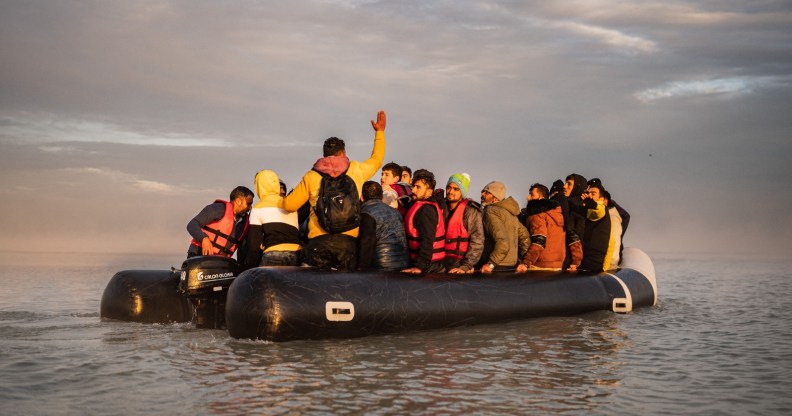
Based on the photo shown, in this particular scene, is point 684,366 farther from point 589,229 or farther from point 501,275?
point 589,229

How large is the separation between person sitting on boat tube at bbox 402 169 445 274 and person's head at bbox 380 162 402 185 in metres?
0.87

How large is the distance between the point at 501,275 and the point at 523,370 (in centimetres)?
279

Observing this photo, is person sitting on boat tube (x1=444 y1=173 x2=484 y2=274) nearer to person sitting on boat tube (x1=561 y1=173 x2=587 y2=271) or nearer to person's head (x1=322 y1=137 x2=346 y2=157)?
person's head (x1=322 y1=137 x2=346 y2=157)

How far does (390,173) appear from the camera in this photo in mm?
9375

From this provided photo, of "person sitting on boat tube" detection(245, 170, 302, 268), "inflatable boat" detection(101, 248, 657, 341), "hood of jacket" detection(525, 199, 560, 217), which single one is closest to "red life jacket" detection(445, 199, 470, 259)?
"inflatable boat" detection(101, 248, 657, 341)

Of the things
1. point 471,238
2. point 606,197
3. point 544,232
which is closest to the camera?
point 471,238

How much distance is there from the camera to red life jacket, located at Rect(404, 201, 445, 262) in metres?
8.34

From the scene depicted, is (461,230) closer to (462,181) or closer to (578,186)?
(462,181)

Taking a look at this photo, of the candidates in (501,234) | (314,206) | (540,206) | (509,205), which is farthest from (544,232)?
(314,206)

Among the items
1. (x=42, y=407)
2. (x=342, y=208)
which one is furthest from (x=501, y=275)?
(x=42, y=407)

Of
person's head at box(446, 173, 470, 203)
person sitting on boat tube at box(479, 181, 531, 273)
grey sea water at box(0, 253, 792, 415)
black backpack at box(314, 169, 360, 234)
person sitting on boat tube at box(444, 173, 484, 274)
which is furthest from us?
person sitting on boat tube at box(479, 181, 531, 273)

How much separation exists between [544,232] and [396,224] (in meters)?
2.64

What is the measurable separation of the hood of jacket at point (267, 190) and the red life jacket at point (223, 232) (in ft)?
2.72

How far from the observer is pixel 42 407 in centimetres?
500
